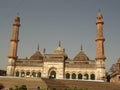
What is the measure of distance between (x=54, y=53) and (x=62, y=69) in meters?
4.13

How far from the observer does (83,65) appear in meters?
34.4

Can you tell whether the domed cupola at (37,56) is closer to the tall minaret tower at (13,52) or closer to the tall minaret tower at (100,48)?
the tall minaret tower at (13,52)

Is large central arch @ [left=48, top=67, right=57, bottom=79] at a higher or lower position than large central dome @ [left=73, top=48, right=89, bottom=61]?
lower

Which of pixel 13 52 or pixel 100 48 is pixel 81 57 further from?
pixel 13 52

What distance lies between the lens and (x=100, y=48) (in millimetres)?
33125

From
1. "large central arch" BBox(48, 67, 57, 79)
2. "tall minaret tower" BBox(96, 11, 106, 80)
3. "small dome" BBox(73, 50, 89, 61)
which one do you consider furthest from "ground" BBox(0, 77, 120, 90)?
"small dome" BBox(73, 50, 89, 61)

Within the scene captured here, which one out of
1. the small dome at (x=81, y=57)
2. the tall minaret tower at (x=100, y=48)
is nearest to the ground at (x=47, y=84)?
the tall minaret tower at (x=100, y=48)

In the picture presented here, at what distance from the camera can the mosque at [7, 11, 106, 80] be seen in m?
33.7

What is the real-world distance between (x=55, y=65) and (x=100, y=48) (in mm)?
8387

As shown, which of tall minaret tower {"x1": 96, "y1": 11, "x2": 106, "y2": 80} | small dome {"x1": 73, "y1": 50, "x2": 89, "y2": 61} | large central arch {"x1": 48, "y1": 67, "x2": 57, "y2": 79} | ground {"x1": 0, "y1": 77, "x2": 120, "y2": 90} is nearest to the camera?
ground {"x1": 0, "y1": 77, "x2": 120, "y2": 90}

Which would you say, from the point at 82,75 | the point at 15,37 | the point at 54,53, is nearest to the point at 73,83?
the point at 82,75

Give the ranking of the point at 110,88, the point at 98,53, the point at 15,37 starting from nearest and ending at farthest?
the point at 110,88 < the point at 98,53 < the point at 15,37

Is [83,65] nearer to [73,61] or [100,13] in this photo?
[73,61]

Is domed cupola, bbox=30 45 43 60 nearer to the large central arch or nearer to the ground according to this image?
the large central arch
